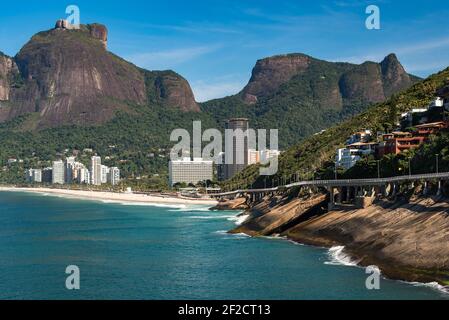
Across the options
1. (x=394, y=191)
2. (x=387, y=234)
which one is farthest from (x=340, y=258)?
(x=394, y=191)

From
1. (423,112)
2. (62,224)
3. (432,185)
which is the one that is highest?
(423,112)

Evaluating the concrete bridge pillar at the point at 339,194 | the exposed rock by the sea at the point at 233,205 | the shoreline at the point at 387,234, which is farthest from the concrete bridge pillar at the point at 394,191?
the exposed rock by the sea at the point at 233,205

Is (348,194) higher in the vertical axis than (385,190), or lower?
lower

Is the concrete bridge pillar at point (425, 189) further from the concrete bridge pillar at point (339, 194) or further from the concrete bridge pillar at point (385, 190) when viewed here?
the concrete bridge pillar at point (339, 194)

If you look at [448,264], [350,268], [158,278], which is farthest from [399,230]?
[158,278]

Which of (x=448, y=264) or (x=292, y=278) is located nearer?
(x=448, y=264)

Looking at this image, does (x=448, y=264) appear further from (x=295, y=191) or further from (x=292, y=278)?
(x=295, y=191)

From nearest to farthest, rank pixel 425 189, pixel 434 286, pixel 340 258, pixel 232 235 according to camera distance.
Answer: pixel 434 286
pixel 340 258
pixel 425 189
pixel 232 235

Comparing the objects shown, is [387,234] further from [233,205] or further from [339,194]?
[233,205]
